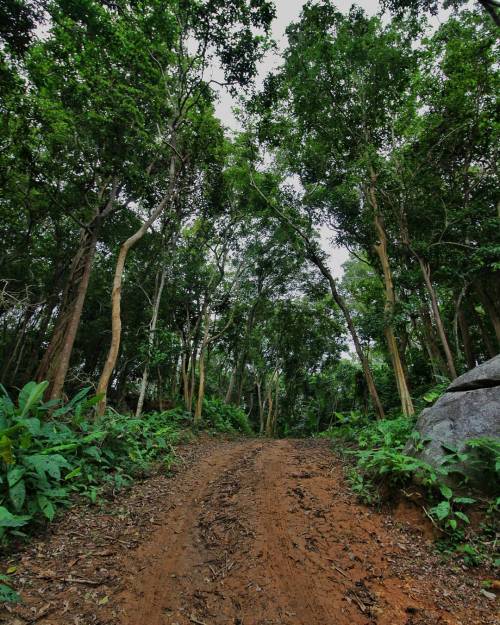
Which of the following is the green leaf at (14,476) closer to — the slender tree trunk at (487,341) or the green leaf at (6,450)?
the green leaf at (6,450)

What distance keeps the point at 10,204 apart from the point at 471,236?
18.6m

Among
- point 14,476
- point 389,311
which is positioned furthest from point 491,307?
point 14,476

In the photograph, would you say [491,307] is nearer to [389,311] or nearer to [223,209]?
[389,311]

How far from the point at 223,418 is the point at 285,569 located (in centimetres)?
1325

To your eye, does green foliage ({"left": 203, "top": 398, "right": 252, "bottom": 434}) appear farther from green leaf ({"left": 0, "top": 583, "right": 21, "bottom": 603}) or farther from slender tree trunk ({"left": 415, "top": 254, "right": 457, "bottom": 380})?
green leaf ({"left": 0, "top": 583, "right": 21, "bottom": 603})

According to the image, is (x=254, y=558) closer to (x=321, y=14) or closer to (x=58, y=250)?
(x=321, y=14)

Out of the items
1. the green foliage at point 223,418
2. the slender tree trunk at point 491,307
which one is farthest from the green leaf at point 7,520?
the slender tree trunk at point 491,307

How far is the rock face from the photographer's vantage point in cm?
449

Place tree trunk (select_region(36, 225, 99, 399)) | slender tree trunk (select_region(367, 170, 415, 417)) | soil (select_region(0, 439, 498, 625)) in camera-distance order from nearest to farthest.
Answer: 1. soil (select_region(0, 439, 498, 625))
2. tree trunk (select_region(36, 225, 99, 399))
3. slender tree trunk (select_region(367, 170, 415, 417))

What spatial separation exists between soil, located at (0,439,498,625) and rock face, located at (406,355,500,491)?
3.55ft

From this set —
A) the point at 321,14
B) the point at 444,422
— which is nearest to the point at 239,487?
the point at 444,422

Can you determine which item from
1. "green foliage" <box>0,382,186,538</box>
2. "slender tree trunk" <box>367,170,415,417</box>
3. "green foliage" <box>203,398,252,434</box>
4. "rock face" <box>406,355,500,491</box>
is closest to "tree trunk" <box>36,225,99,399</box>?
"green foliage" <box>0,382,186,538</box>

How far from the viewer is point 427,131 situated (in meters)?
10.1

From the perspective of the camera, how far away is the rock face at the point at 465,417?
449 cm
